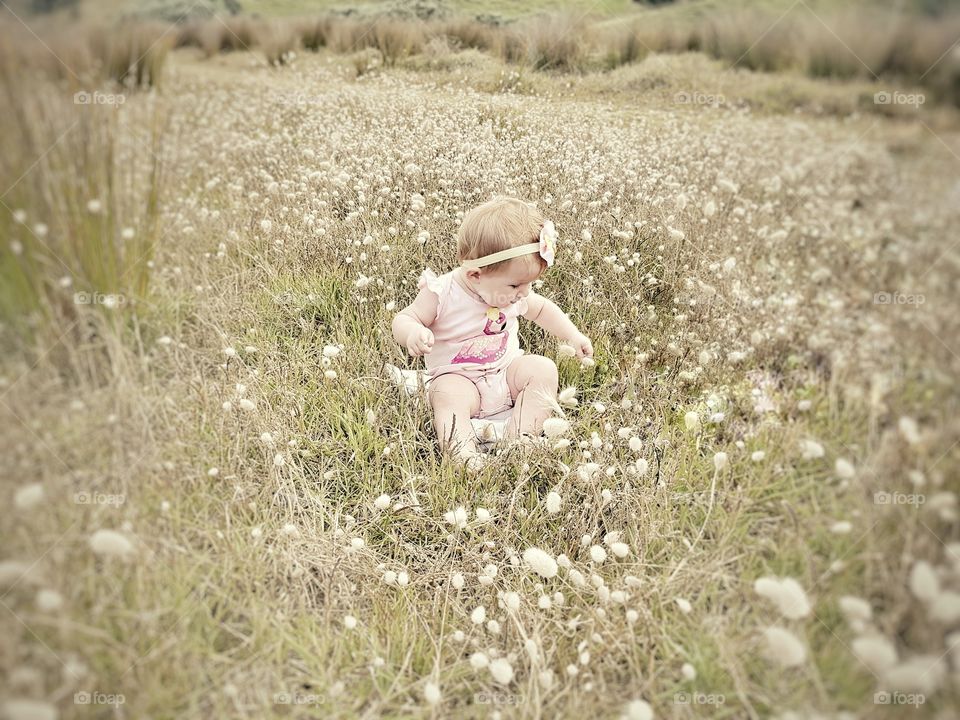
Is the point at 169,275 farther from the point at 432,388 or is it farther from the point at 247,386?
the point at 432,388

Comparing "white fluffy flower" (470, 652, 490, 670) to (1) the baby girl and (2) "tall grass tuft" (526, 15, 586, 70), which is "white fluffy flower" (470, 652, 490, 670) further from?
(2) "tall grass tuft" (526, 15, 586, 70)

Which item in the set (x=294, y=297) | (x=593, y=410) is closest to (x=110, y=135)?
(x=294, y=297)

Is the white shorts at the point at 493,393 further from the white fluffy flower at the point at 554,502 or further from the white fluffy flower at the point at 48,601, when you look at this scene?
the white fluffy flower at the point at 48,601

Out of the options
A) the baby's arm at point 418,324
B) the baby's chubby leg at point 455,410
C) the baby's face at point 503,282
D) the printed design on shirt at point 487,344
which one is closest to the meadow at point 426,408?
the baby's chubby leg at point 455,410

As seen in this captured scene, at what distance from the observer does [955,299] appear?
1759mm

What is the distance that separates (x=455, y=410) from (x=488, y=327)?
50 cm

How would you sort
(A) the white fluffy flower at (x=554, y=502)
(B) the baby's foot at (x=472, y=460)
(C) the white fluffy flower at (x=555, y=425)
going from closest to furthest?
(A) the white fluffy flower at (x=554, y=502) → (C) the white fluffy flower at (x=555, y=425) → (B) the baby's foot at (x=472, y=460)

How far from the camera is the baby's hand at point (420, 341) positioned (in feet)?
10.1

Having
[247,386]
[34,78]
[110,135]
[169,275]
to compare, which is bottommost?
[247,386]

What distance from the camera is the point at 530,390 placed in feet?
11.1

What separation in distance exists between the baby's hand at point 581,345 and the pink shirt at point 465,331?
348 millimetres

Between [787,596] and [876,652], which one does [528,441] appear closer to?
[787,596]

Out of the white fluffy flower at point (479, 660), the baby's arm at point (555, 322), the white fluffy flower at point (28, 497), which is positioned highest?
the white fluffy flower at point (28, 497)

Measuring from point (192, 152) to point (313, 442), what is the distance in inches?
68.5
